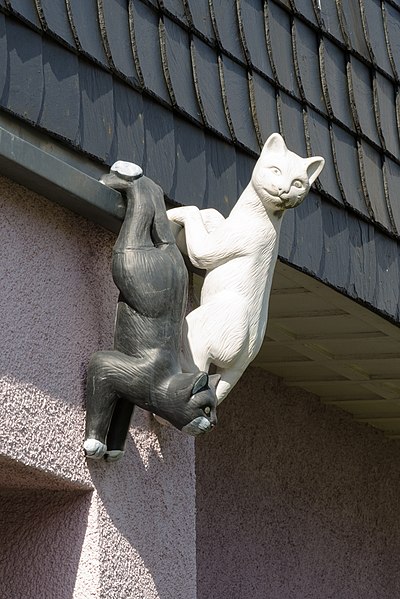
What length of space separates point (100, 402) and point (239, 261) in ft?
2.00

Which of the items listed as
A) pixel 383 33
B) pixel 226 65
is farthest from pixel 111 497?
pixel 383 33

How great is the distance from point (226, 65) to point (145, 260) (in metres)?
1.13

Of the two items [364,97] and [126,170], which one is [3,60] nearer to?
[126,170]

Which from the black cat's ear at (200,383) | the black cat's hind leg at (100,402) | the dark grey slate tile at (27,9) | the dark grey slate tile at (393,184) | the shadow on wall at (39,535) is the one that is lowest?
the shadow on wall at (39,535)

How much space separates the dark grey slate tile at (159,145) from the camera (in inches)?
165

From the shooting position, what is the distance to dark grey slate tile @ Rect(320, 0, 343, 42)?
528cm

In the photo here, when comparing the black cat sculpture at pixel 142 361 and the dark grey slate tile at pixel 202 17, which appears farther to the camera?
the dark grey slate tile at pixel 202 17

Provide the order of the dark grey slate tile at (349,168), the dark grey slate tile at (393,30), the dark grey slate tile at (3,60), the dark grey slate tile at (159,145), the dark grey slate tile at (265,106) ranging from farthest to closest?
the dark grey slate tile at (393,30) → the dark grey slate tile at (349,168) → the dark grey slate tile at (265,106) → the dark grey slate tile at (159,145) → the dark grey slate tile at (3,60)

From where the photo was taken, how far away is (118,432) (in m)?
3.79

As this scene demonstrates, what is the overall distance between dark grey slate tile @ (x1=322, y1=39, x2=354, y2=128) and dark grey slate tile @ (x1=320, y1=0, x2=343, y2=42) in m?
0.05

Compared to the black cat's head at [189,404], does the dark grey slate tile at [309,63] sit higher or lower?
higher

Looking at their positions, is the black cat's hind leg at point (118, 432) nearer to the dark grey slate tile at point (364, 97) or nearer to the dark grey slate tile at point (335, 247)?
the dark grey slate tile at point (335, 247)

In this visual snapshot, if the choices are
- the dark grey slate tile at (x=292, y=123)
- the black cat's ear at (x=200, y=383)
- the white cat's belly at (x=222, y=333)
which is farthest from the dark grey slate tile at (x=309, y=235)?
the black cat's ear at (x=200, y=383)

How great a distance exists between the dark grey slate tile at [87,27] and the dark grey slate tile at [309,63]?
1.17m
